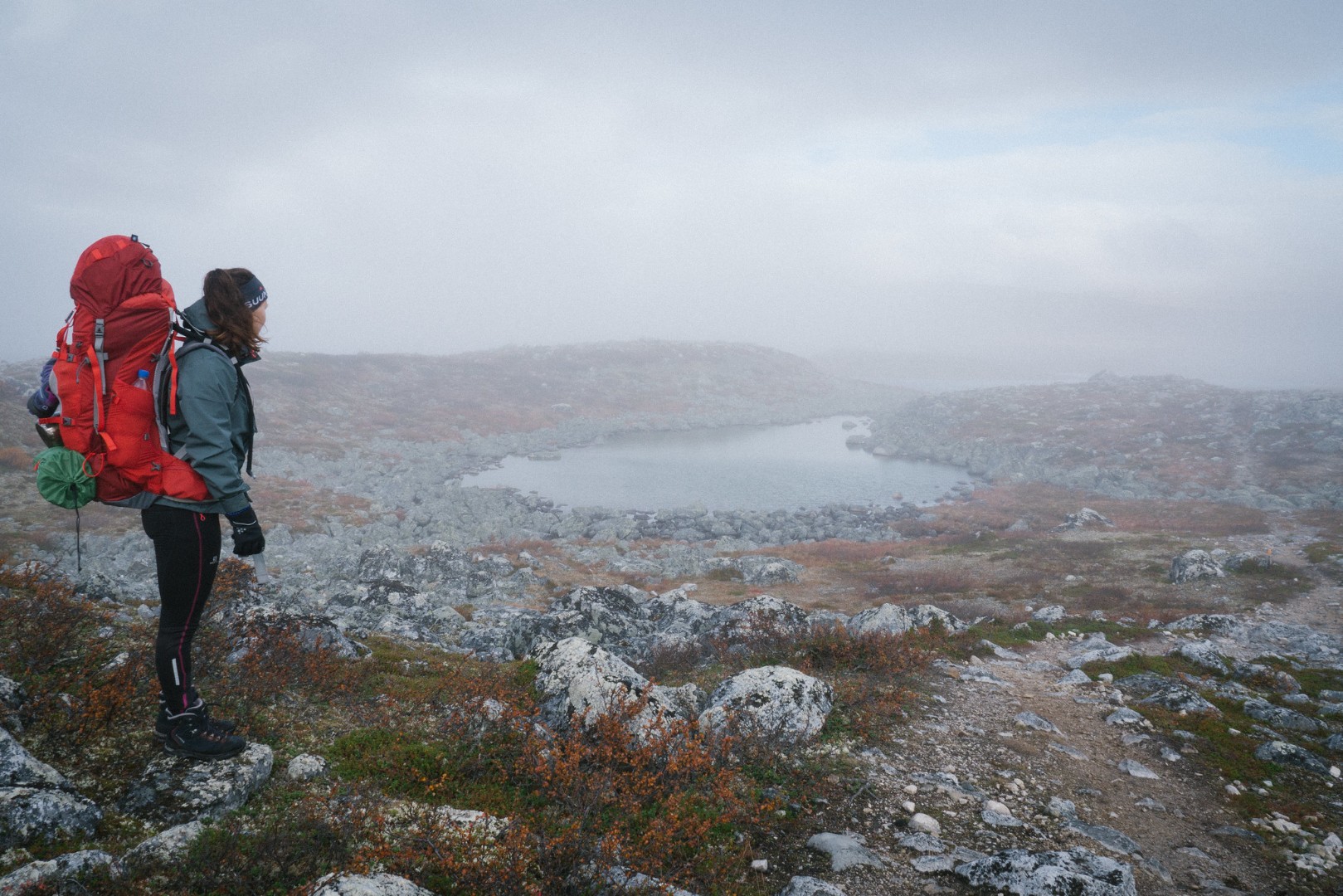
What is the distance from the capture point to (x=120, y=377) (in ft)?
14.2

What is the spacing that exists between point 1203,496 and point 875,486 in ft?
70.9

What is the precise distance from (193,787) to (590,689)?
3.92 meters

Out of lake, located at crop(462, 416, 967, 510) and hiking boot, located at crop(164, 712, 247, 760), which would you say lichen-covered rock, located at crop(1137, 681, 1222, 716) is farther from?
lake, located at crop(462, 416, 967, 510)

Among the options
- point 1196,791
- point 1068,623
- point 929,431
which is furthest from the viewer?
point 929,431

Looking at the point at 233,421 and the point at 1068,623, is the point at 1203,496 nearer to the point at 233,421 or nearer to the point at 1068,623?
the point at 1068,623

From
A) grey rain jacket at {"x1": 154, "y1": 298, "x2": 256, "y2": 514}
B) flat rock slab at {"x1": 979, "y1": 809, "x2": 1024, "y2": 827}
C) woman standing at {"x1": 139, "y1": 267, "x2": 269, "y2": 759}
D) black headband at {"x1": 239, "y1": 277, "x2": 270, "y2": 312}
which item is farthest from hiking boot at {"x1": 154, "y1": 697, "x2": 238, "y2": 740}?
flat rock slab at {"x1": 979, "y1": 809, "x2": 1024, "y2": 827}

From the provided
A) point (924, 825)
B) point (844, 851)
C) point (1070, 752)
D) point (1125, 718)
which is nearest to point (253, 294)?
point (844, 851)

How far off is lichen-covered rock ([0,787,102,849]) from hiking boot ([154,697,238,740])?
0.67 metres

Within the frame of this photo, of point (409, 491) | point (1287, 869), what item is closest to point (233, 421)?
point (1287, 869)

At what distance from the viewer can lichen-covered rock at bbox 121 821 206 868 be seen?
150 inches

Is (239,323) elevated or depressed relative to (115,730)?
elevated

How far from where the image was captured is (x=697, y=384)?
98688mm

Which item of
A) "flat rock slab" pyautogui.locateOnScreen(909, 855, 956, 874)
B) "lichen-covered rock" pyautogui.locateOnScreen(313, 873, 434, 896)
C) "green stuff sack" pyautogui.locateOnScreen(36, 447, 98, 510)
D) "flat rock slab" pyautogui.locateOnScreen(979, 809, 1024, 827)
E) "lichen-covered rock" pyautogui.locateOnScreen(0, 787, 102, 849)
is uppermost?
"green stuff sack" pyautogui.locateOnScreen(36, 447, 98, 510)

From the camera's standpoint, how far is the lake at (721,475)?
4316cm
